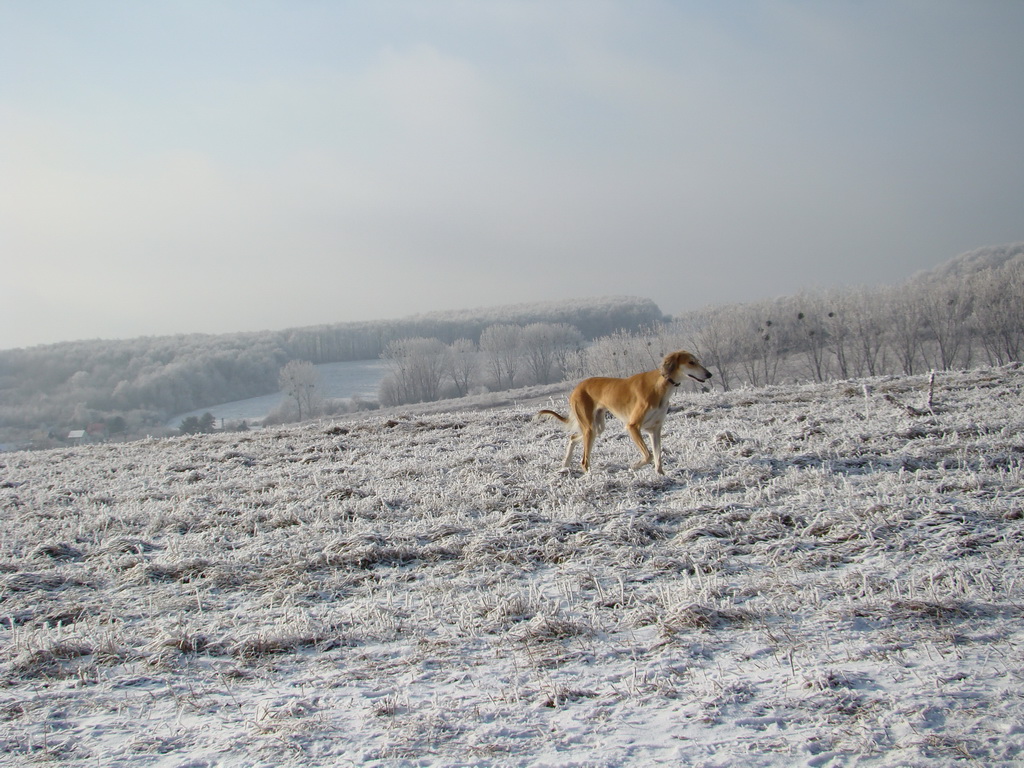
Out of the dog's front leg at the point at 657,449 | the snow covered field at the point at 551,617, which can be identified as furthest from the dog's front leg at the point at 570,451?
the dog's front leg at the point at 657,449

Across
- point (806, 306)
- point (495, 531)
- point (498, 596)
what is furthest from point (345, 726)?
point (806, 306)

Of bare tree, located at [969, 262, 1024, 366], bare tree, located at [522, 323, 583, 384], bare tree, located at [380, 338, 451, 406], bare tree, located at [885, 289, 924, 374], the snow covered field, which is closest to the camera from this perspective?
the snow covered field

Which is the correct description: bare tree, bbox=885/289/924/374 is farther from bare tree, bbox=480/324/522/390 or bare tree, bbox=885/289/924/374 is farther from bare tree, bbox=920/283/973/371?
bare tree, bbox=480/324/522/390

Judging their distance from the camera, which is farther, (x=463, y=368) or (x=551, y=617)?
(x=463, y=368)

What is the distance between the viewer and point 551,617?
465 cm

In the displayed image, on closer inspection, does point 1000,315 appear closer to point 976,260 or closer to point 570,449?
point 976,260

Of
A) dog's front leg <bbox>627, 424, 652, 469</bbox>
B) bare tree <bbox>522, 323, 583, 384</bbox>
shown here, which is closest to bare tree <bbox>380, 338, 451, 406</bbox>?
bare tree <bbox>522, 323, 583, 384</bbox>

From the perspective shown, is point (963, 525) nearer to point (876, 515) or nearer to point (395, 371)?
point (876, 515)

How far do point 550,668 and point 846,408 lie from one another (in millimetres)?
12366

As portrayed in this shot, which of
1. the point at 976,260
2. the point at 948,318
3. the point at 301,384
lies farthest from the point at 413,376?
the point at 976,260

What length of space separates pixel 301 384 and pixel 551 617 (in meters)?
97.5

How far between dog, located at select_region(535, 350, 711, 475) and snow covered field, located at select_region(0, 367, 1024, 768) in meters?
0.53

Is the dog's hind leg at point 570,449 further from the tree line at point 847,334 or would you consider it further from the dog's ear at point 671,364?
the tree line at point 847,334

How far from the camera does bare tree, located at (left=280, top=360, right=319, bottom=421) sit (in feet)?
310
